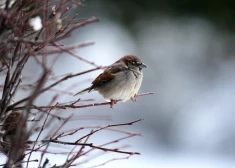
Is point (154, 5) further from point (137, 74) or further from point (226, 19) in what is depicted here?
point (137, 74)

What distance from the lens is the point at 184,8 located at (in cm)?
828

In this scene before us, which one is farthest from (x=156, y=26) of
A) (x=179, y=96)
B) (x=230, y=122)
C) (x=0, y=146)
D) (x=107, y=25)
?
(x=0, y=146)

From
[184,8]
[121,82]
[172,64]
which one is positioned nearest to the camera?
[121,82]

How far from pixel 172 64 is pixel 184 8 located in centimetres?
99

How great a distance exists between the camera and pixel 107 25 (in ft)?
27.1

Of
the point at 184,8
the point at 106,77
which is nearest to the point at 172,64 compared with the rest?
the point at 184,8

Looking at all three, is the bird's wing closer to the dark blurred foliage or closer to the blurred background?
the blurred background

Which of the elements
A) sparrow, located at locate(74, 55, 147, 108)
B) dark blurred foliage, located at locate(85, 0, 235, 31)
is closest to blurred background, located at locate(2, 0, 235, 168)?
dark blurred foliage, located at locate(85, 0, 235, 31)

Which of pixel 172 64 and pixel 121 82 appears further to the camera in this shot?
pixel 172 64

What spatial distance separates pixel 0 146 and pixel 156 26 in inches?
275

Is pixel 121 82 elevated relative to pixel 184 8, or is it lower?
lower

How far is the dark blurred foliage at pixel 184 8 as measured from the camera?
819cm

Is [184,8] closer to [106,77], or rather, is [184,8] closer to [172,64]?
[172,64]

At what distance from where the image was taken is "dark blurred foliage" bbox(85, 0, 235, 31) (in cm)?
819
